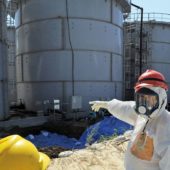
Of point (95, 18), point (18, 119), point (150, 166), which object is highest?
point (95, 18)

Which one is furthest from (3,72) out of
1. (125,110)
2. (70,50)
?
(125,110)

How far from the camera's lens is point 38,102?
12977 mm

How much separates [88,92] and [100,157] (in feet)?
27.1

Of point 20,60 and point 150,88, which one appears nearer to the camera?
point 150,88

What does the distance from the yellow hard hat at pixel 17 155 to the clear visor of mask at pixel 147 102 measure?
195cm

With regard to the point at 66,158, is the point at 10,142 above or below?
above

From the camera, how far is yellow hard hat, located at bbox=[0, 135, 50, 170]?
12.0 ft

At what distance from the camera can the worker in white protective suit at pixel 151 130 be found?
214cm

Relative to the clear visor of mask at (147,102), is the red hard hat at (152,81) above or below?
above

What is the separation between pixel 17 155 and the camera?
12.0 feet

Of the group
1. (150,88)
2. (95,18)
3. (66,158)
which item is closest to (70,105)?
(95,18)

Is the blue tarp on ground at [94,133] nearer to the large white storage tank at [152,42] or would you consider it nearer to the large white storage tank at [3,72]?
the large white storage tank at [3,72]

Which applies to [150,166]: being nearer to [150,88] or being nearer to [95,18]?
[150,88]

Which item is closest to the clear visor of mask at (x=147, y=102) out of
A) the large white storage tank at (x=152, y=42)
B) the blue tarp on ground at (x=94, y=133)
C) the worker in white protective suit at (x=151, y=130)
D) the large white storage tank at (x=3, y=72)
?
the worker in white protective suit at (x=151, y=130)
